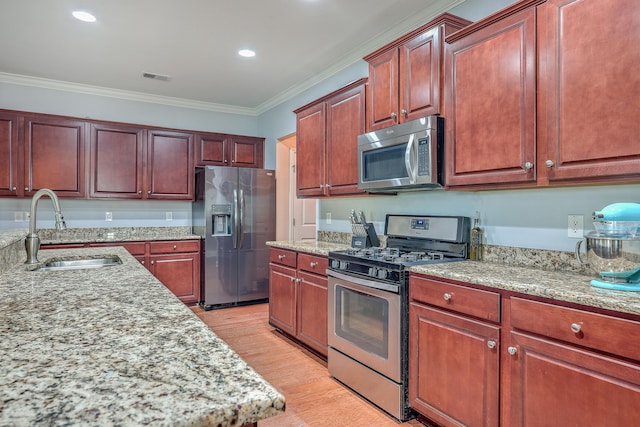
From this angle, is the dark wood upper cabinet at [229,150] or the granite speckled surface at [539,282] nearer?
the granite speckled surface at [539,282]

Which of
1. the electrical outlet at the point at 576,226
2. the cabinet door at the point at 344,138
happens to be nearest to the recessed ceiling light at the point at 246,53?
the cabinet door at the point at 344,138

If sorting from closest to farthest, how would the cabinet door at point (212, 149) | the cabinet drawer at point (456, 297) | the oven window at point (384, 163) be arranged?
the cabinet drawer at point (456, 297), the oven window at point (384, 163), the cabinet door at point (212, 149)

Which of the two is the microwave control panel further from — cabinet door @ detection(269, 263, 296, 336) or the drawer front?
the drawer front

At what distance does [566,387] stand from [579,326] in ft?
0.81

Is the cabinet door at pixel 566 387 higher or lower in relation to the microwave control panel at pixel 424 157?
lower

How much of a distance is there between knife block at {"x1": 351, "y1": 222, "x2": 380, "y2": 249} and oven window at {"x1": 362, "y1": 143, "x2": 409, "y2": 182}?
1.44 feet

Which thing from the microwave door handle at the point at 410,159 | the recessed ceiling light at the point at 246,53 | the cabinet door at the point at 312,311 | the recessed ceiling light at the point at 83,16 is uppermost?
the recessed ceiling light at the point at 246,53

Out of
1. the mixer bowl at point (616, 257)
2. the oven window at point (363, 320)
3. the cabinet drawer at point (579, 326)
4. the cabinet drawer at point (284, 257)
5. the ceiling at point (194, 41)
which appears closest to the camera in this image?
the cabinet drawer at point (579, 326)

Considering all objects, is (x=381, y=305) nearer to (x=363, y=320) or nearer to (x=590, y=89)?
(x=363, y=320)

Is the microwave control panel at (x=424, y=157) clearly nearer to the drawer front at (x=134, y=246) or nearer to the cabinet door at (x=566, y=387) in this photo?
the cabinet door at (x=566, y=387)

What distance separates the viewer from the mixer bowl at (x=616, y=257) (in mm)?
1502

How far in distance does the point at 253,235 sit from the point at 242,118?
1.82m

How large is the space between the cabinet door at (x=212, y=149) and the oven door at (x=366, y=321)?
2.88 meters

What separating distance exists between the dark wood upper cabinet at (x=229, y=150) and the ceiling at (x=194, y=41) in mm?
610
